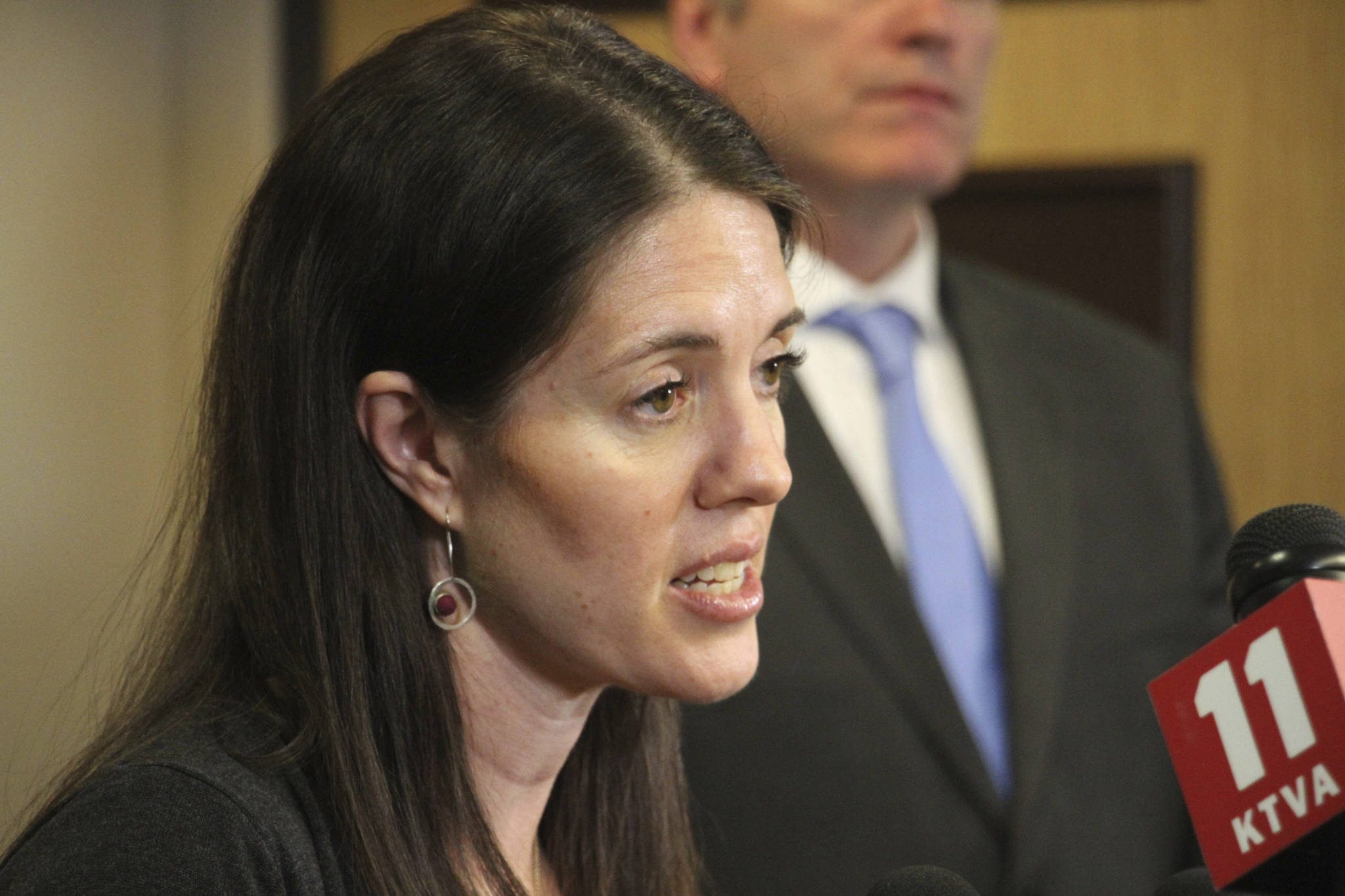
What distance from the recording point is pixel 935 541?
1774 millimetres

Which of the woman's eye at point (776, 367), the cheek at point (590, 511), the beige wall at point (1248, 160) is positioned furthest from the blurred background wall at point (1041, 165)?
the cheek at point (590, 511)

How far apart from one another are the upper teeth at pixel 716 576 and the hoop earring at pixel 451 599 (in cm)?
16

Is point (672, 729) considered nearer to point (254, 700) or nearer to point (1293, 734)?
point (254, 700)

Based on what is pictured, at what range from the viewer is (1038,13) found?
272 cm

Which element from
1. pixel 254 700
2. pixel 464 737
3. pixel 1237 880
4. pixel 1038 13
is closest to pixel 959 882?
pixel 1237 880

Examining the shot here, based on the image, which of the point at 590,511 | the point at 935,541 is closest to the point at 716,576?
the point at 590,511

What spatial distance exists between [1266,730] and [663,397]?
19.6 inches

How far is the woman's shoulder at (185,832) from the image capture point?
910mm

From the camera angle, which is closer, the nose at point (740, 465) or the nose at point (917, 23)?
the nose at point (740, 465)

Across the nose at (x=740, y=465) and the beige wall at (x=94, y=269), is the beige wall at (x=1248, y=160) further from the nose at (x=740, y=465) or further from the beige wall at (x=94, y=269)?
the nose at (x=740, y=465)

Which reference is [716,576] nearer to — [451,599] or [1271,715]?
[451,599]

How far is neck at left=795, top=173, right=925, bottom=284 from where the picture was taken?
6.26ft

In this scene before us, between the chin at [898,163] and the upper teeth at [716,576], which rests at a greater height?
the chin at [898,163]

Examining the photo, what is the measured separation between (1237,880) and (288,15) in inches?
97.9
